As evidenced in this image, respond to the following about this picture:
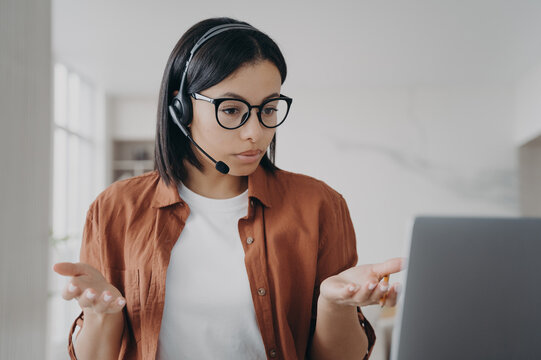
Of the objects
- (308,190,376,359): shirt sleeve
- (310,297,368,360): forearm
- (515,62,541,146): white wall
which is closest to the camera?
(310,297,368,360): forearm

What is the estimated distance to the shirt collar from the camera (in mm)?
1057

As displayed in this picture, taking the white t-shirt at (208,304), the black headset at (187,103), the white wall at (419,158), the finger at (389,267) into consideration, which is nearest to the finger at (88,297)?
the white t-shirt at (208,304)

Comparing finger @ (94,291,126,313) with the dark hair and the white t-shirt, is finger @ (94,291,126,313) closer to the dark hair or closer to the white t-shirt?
the white t-shirt

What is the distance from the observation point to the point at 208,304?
973 millimetres

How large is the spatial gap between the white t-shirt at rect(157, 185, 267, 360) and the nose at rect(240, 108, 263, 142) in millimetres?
226

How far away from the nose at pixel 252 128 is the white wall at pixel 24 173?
35 cm

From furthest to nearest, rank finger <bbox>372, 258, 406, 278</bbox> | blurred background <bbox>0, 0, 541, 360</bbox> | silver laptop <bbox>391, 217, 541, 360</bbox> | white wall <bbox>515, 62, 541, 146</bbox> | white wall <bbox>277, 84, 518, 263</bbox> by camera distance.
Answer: white wall <bbox>277, 84, 518, 263</bbox> < white wall <bbox>515, 62, 541, 146</bbox> < blurred background <bbox>0, 0, 541, 360</bbox> < finger <bbox>372, 258, 406, 278</bbox> < silver laptop <bbox>391, 217, 541, 360</bbox>

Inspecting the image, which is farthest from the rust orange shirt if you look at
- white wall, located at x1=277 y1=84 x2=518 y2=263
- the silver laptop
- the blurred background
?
white wall, located at x1=277 y1=84 x2=518 y2=263

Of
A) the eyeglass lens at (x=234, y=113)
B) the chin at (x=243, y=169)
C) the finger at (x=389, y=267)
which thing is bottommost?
the finger at (x=389, y=267)

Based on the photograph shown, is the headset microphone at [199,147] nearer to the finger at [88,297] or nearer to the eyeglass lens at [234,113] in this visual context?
the eyeglass lens at [234,113]

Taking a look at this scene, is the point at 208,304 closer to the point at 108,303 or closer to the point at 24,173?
the point at 108,303

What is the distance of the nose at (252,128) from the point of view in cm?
94

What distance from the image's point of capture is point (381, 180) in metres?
6.65

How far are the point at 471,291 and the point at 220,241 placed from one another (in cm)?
58
